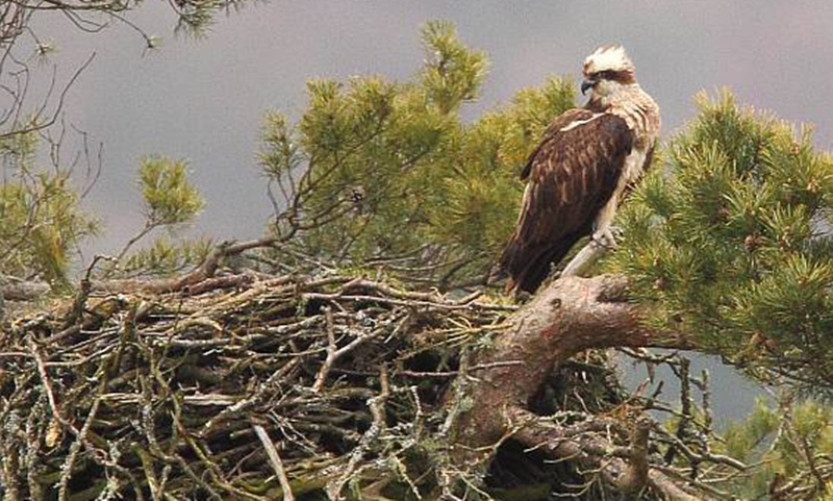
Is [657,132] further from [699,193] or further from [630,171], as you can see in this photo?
[699,193]

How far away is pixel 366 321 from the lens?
4527mm

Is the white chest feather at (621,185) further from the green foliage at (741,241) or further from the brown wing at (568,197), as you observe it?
the green foliage at (741,241)

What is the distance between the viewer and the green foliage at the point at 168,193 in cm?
771

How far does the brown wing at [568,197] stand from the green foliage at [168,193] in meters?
2.18

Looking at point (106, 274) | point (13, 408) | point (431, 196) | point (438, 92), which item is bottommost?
point (13, 408)

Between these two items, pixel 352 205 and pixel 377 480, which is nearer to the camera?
pixel 377 480

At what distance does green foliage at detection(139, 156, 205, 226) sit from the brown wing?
2.18 meters

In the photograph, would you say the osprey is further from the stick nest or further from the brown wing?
the stick nest

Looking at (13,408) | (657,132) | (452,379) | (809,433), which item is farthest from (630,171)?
(13,408)

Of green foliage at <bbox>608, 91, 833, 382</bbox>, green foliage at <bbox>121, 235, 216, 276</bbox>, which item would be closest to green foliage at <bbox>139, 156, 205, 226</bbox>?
green foliage at <bbox>121, 235, 216, 276</bbox>

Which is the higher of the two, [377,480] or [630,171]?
[630,171]

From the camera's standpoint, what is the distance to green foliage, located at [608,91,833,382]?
3.12 meters

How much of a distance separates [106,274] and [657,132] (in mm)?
2477

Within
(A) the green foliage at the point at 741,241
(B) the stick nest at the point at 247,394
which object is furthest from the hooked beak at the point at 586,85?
(A) the green foliage at the point at 741,241
